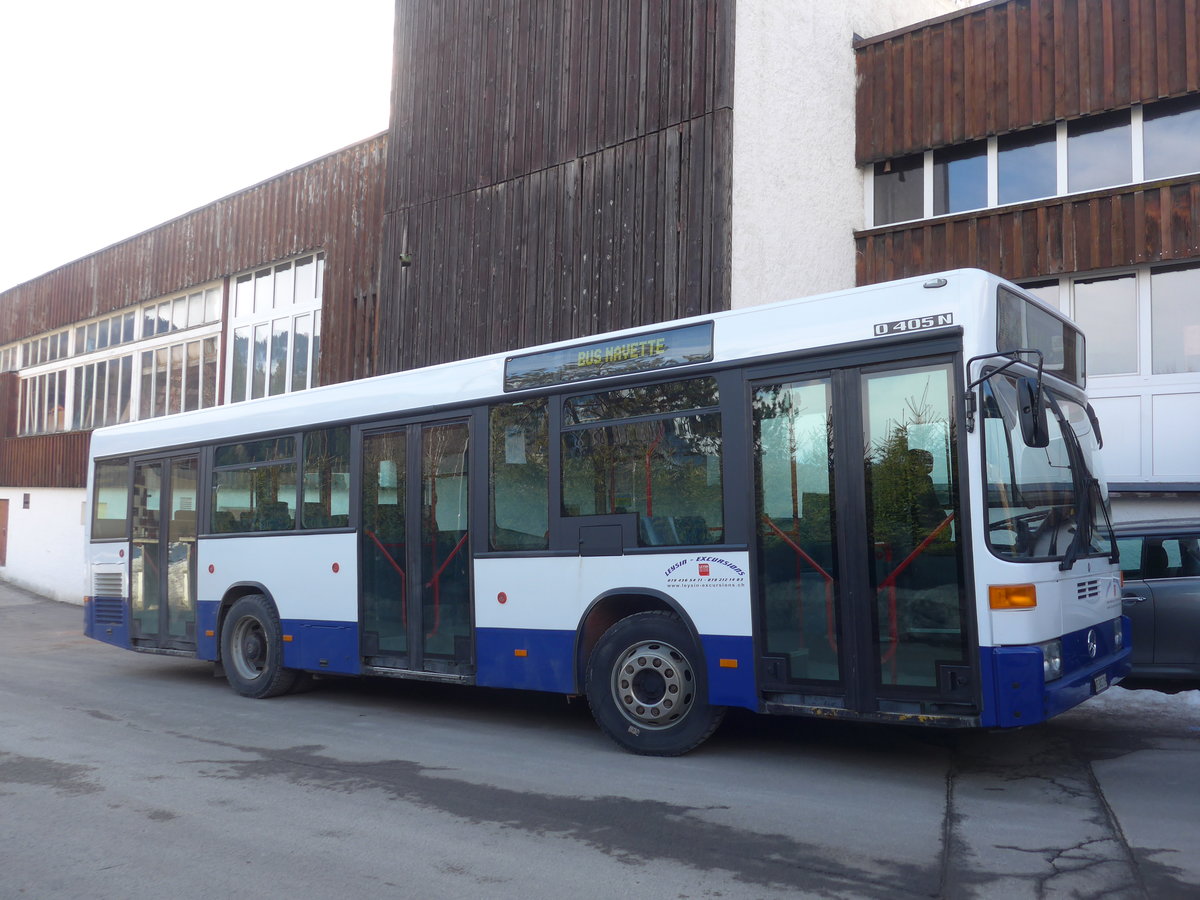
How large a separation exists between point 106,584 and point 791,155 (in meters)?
10.0

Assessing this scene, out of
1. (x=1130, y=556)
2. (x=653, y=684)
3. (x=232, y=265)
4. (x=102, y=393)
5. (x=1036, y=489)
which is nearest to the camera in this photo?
(x=1036, y=489)

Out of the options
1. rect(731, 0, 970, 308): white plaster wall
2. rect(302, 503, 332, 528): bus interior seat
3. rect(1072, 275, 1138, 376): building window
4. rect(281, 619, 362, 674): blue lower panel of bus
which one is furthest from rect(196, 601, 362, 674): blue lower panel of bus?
rect(1072, 275, 1138, 376): building window

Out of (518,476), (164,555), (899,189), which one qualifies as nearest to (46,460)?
(164,555)

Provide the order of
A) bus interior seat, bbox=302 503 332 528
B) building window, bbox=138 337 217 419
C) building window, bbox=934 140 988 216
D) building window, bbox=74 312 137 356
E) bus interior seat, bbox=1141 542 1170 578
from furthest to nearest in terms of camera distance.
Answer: building window, bbox=74 312 137 356, building window, bbox=138 337 217 419, building window, bbox=934 140 988 216, bus interior seat, bbox=302 503 332 528, bus interior seat, bbox=1141 542 1170 578

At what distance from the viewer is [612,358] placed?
306 inches

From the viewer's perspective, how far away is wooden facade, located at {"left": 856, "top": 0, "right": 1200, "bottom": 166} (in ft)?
38.8

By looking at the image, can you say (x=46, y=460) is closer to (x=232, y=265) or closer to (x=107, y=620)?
(x=232, y=265)

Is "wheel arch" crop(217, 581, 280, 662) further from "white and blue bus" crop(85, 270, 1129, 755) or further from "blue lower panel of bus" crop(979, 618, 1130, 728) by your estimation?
"blue lower panel of bus" crop(979, 618, 1130, 728)

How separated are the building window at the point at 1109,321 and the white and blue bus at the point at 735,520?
5.07 m

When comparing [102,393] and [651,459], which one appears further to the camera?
[102,393]

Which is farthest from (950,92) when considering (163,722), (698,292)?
(163,722)

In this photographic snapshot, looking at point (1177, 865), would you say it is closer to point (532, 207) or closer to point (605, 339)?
point (605, 339)

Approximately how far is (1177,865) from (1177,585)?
13.8ft

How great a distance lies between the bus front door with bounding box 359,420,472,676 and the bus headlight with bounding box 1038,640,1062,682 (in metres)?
4.40
